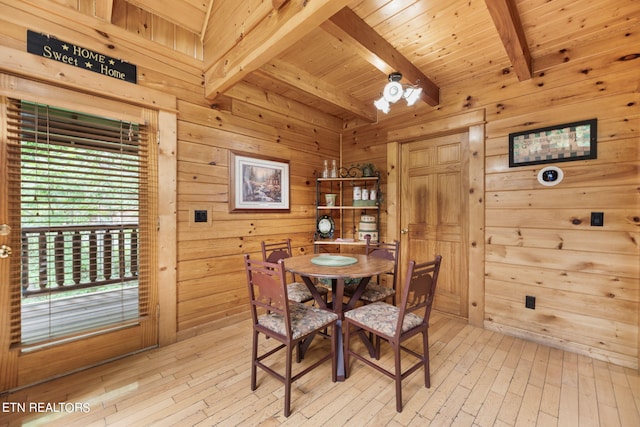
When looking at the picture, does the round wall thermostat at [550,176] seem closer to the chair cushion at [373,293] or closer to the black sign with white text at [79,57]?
the chair cushion at [373,293]

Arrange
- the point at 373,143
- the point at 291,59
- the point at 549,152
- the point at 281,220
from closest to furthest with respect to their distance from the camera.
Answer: the point at 549,152, the point at 291,59, the point at 281,220, the point at 373,143

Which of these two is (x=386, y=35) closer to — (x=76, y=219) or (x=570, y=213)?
(x=570, y=213)

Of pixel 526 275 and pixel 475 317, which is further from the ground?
pixel 526 275

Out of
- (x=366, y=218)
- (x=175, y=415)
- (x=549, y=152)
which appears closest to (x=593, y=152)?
(x=549, y=152)

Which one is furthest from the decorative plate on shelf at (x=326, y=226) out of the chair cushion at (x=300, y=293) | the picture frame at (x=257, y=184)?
the chair cushion at (x=300, y=293)

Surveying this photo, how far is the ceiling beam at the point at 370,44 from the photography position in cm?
182

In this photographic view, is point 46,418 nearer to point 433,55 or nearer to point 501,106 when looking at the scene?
point 433,55

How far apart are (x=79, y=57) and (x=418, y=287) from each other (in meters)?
2.85

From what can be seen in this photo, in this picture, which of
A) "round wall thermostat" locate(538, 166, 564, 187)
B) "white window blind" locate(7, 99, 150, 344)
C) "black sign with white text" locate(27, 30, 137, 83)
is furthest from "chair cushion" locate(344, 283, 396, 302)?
"black sign with white text" locate(27, 30, 137, 83)

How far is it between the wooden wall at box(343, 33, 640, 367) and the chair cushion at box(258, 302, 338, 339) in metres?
1.87

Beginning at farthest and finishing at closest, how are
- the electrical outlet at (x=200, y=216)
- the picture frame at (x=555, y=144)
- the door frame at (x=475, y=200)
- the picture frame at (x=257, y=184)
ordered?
the picture frame at (x=257, y=184), the door frame at (x=475, y=200), the electrical outlet at (x=200, y=216), the picture frame at (x=555, y=144)

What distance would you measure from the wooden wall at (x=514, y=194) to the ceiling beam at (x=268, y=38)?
1.12 ft

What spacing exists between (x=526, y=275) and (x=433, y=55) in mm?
2219

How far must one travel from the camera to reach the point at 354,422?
1.50 m
